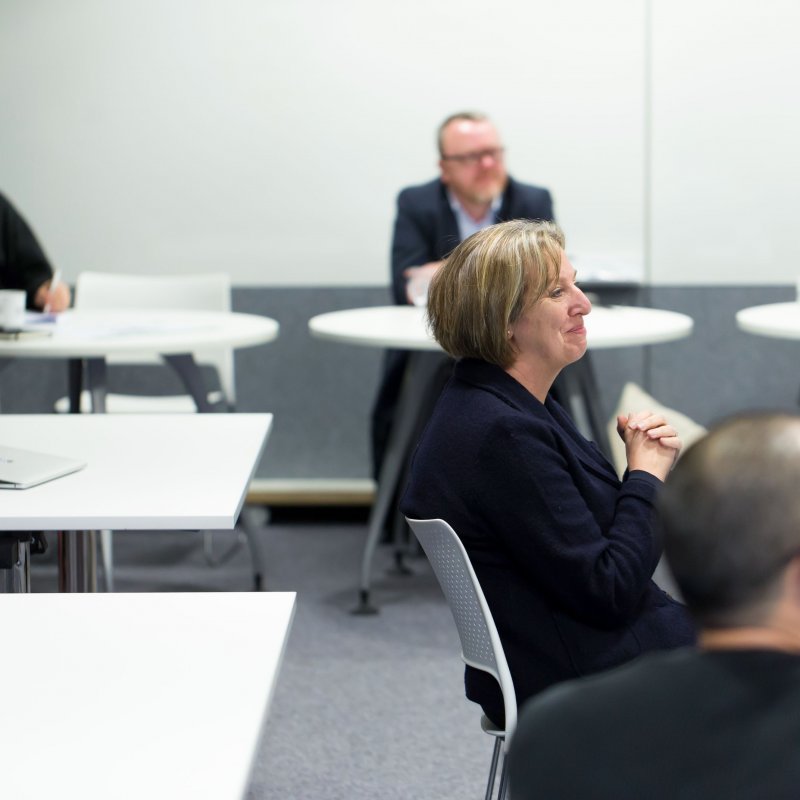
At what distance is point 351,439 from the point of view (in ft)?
16.6

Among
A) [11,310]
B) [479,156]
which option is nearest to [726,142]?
[479,156]

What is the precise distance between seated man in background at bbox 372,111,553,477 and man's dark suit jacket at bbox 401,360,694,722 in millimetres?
2344

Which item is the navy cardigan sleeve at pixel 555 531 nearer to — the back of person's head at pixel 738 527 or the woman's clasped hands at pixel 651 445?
the woman's clasped hands at pixel 651 445

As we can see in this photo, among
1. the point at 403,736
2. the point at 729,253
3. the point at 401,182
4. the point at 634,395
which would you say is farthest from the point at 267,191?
the point at 403,736

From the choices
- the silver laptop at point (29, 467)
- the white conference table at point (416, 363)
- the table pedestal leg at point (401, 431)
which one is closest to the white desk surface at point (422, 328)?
the white conference table at point (416, 363)

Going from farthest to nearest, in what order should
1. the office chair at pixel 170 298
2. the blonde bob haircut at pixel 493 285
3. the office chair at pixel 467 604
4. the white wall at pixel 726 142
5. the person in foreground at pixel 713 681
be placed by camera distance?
the white wall at pixel 726 142 → the office chair at pixel 170 298 → the blonde bob haircut at pixel 493 285 → the office chair at pixel 467 604 → the person in foreground at pixel 713 681

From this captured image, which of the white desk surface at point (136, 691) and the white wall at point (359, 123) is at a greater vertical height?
the white wall at point (359, 123)

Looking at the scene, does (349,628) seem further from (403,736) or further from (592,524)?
(592,524)

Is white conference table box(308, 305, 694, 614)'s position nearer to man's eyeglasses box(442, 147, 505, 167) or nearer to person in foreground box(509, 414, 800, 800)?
man's eyeglasses box(442, 147, 505, 167)

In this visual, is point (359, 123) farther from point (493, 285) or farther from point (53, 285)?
point (493, 285)

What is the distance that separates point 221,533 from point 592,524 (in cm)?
317

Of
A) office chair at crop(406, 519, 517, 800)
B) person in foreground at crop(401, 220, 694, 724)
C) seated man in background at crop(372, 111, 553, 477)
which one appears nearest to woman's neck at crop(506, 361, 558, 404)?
person in foreground at crop(401, 220, 694, 724)

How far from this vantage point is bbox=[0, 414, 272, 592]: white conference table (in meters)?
1.93

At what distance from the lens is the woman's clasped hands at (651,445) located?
6.51 ft
